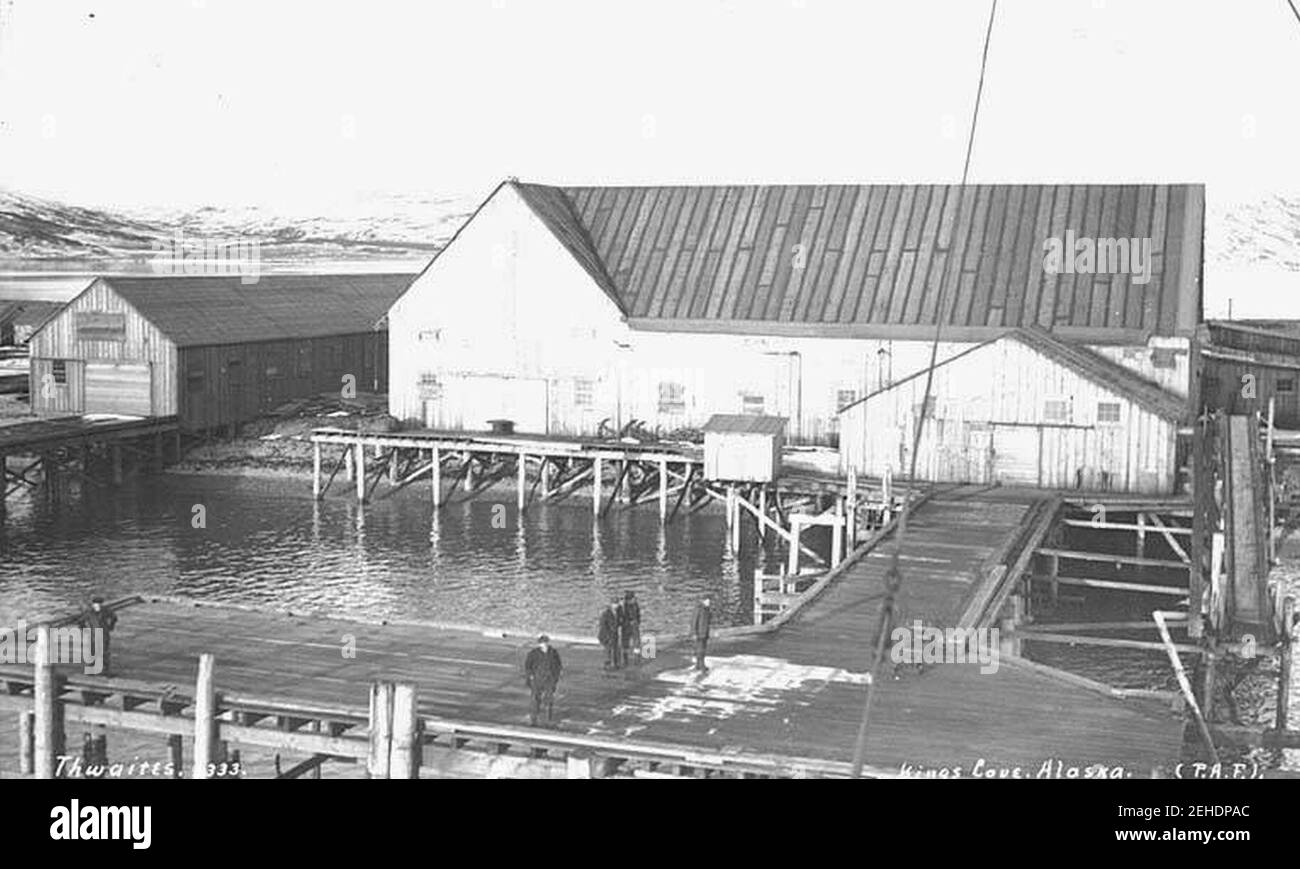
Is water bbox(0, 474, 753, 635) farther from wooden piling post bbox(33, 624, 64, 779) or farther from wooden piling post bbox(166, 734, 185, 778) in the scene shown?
wooden piling post bbox(33, 624, 64, 779)

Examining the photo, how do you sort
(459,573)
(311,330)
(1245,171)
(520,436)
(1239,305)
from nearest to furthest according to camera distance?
(459,573)
(520,436)
(311,330)
(1239,305)
(1245,171)

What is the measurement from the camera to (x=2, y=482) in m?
54.7

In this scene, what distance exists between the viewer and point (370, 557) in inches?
1855

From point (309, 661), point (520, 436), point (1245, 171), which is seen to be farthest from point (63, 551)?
point (1245, 171)

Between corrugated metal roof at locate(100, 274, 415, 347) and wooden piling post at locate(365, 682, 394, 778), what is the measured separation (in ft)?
142

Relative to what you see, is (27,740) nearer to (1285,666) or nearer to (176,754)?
(176,754)

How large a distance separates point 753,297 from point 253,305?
2420 centimetres

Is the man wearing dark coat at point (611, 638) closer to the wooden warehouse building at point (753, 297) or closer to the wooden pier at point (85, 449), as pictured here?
the wooden warehouse building at point (753, 297)

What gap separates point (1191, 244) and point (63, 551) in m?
36.0

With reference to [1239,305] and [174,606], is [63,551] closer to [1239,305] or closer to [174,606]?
[174,606]

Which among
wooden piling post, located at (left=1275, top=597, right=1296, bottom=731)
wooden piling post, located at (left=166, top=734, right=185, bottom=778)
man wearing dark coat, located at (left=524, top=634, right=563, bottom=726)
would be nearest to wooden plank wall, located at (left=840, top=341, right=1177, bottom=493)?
wooden piling post, located at (left=1275, top=597, right=1296, bottom=731)

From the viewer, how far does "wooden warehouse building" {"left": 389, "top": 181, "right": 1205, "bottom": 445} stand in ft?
170

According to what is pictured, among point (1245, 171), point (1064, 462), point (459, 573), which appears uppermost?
A: point (1245, 171)
